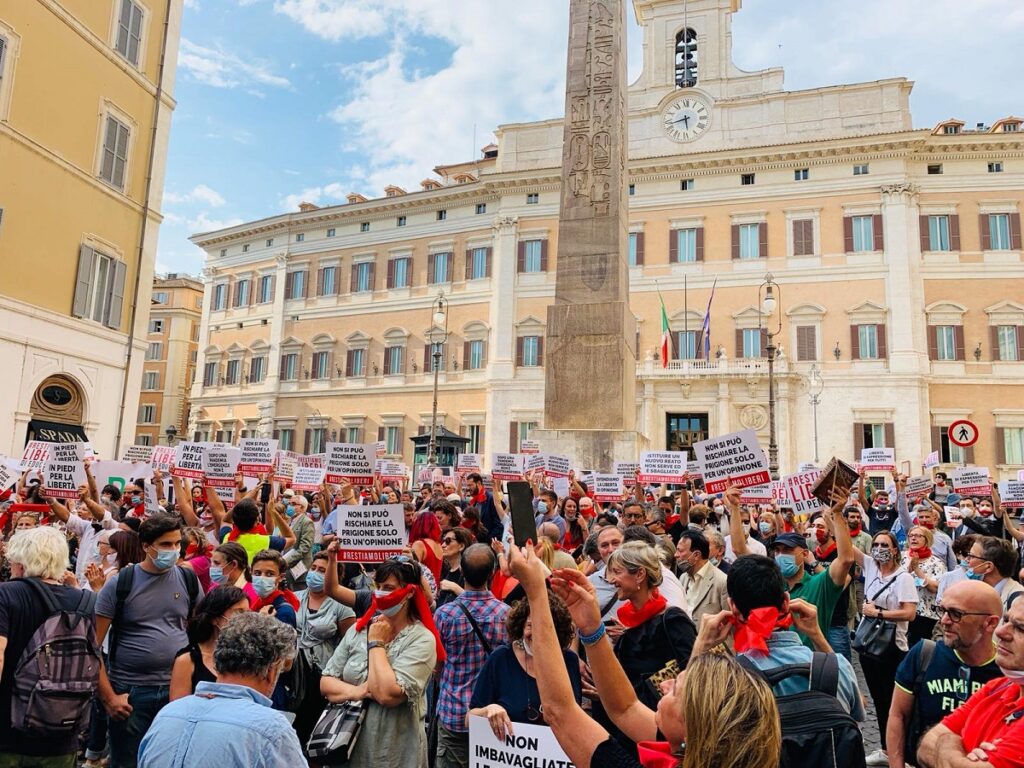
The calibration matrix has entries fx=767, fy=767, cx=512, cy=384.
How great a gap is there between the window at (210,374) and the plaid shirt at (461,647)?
1577 inches

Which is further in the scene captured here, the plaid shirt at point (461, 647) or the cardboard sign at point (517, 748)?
the plaid shirt at point (461, 647)

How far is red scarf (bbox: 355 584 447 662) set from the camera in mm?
3488

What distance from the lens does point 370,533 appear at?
4.69 m

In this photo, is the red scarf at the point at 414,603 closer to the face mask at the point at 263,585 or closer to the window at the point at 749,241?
the face mask at the point at 263,585

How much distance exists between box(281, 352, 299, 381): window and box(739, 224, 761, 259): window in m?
21.6

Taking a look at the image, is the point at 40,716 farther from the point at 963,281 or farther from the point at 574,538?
the point at 963,281

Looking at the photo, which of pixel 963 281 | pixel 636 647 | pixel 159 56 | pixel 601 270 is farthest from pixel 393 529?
pixel 963 281

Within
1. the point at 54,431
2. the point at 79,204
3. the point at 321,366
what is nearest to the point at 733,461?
the point at 54,431

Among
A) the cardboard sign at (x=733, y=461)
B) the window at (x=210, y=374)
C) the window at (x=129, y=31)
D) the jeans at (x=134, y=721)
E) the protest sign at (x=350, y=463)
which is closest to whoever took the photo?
the jeans at (x=134, y=721)

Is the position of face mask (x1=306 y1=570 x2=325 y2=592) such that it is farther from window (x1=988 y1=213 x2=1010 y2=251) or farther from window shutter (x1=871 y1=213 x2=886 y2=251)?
window (x1=988 y1=213 x2=1010 y2=251)

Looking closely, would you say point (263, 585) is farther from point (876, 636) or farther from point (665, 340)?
point (665, 340)

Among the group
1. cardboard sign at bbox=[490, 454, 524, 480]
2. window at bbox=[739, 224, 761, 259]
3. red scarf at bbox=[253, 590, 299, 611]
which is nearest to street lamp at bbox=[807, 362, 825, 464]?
window at bbox=[739, 224, 761, 259]

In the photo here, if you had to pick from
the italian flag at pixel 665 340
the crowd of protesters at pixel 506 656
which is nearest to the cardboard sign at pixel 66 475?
the crowd of protesters at pixel 506 656

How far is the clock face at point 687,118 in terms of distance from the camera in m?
31.2
